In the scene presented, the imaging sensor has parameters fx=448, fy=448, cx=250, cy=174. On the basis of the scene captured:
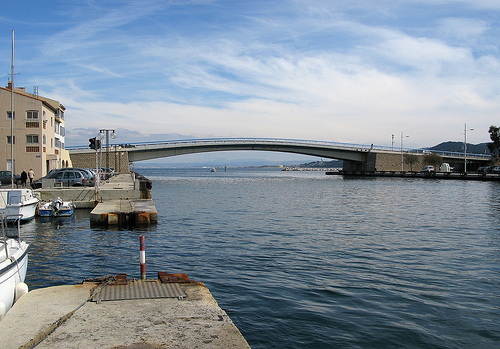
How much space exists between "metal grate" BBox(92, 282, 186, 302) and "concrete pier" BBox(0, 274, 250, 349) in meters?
0.07

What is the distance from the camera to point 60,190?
2936cm

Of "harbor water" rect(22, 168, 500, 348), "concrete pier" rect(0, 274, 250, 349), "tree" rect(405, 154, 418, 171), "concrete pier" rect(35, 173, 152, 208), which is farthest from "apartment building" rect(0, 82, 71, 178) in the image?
"tree" rect(405, 154, 418, 171)

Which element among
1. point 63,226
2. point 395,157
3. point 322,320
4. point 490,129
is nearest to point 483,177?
point 395,157

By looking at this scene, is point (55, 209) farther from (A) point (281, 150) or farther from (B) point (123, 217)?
(A) point (281, 150)

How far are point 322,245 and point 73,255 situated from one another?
872 cm

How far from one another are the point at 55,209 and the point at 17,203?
4.04m

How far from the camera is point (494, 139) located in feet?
384

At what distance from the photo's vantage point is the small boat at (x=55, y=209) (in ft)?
82.1

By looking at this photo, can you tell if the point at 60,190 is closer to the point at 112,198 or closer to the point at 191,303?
the point at 112,198

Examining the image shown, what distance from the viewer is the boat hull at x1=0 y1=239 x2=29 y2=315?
8145 mm

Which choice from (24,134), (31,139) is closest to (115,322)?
(31,139)

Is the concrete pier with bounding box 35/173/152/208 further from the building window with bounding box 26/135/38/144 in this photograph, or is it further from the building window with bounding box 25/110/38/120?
the building window with bounding box 25/110/38/120

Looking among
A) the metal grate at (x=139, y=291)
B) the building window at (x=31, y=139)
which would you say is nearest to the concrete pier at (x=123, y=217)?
the metal grate at (x=139, y=291)

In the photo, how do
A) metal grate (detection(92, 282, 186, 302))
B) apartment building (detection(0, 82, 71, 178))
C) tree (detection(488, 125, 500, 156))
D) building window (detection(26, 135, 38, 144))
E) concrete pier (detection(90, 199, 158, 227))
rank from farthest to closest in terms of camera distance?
1. tree (detection(488, 125, 500, 156))
2. building window (detection(26, 135, 38, 144))
3. apartment building (detection(0, 82, 71, 178))
4. concrete pier (detection(90, 199, 158, 227))
5. metal grate (detection(92, 282, 186, 302))
